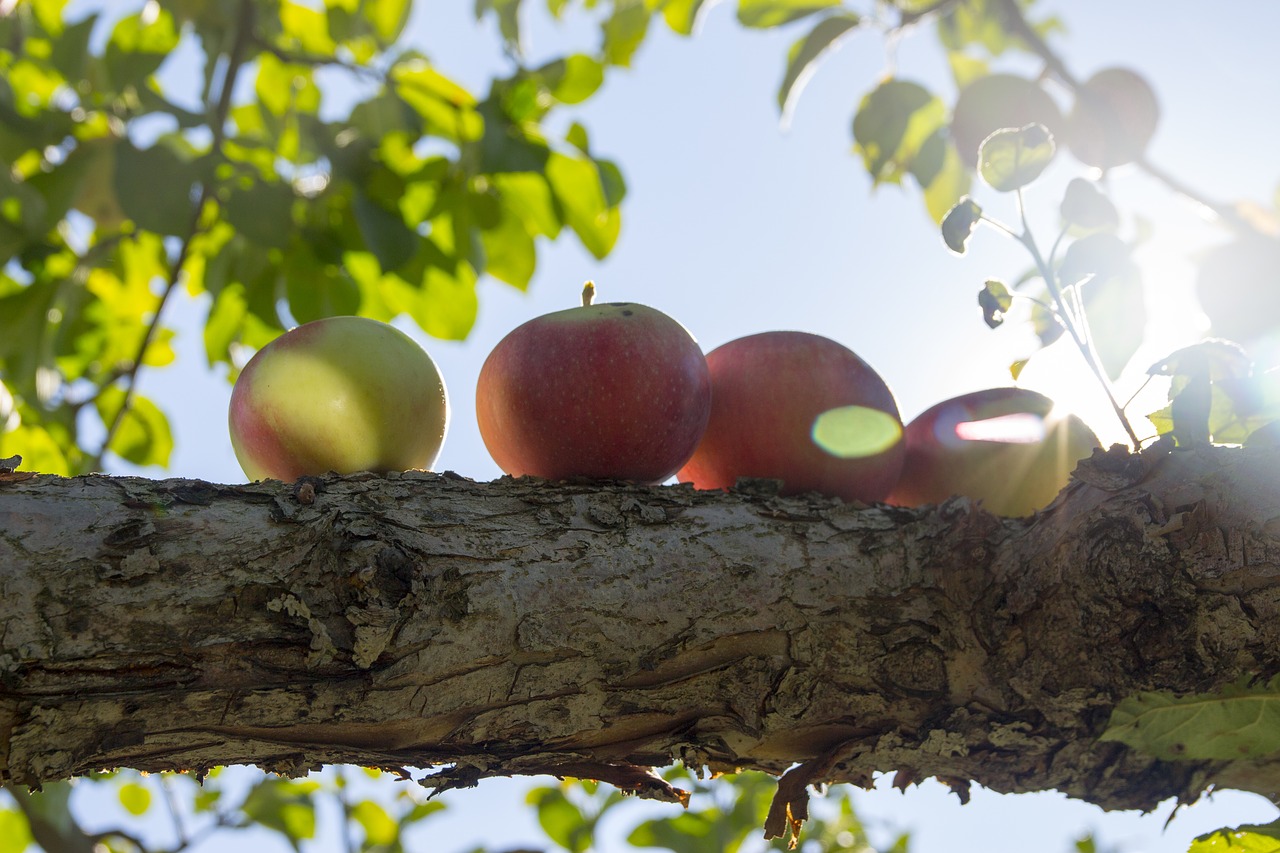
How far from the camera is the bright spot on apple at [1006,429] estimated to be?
1146 millimetres

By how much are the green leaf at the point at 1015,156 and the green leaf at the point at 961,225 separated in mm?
81

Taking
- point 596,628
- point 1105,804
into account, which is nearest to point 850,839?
point 1105,804

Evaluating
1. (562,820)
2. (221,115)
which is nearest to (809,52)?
(221,115)

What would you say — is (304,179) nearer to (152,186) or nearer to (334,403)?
(152,186)

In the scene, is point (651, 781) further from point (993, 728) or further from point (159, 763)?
point (159, 763)

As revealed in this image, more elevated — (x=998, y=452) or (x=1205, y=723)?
(x=998, y=452)

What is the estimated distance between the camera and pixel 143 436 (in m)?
2.37

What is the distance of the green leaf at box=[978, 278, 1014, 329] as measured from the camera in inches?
39.6

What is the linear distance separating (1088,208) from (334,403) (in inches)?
33.7

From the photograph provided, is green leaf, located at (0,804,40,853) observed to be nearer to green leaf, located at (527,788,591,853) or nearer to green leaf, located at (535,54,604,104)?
green leaf, located at (527,788,591,853)

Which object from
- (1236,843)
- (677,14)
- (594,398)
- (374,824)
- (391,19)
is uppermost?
(391,19)

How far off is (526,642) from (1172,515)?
540mm

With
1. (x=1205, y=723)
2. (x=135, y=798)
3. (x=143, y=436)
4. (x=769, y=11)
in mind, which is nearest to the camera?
(x=1205, y=723)

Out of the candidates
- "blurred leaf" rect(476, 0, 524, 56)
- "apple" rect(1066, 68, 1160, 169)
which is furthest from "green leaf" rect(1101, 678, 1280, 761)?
"blurred leaf" rect(476, 0, 524, 56)
